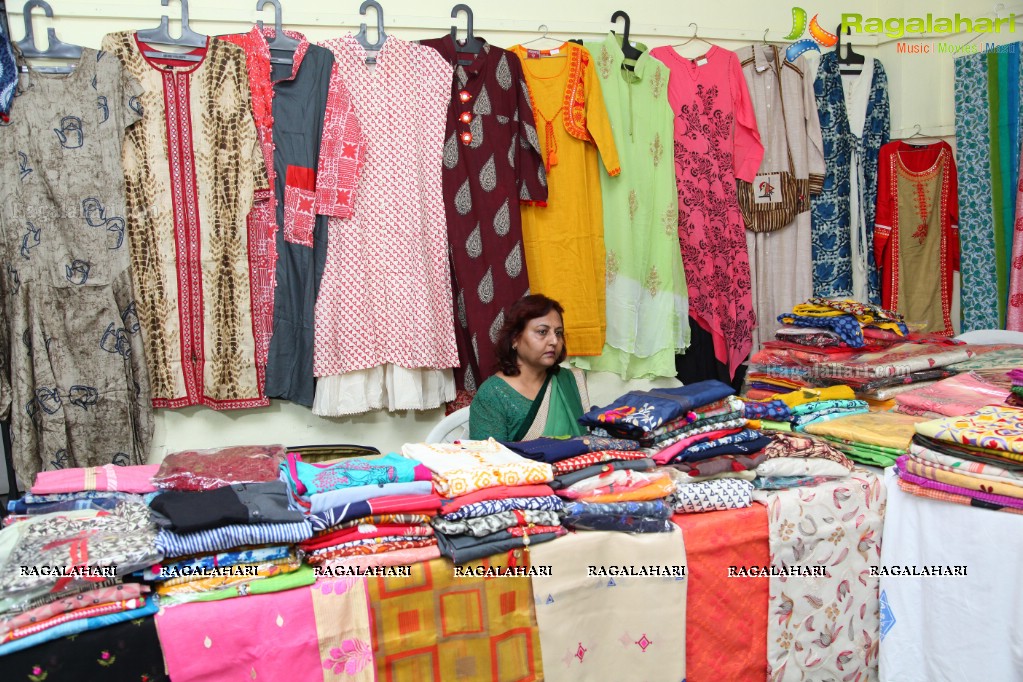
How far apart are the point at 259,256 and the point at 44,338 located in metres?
0.79

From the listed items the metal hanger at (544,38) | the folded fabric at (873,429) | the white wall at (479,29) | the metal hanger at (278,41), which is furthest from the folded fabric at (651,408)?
the metal hanger at (544,38)

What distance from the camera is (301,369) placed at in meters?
3.37

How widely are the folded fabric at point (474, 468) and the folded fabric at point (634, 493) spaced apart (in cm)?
12

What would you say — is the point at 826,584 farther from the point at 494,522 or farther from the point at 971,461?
the point at 494,522

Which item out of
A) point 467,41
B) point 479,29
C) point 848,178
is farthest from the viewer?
point 848,178

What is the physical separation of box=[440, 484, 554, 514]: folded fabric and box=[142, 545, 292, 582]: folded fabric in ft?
1.11

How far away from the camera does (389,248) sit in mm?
3375

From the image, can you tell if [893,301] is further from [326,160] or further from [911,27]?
[326,160]

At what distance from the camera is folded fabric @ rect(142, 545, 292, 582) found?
154 cm

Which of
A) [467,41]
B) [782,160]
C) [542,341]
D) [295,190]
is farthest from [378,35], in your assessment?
[782,160]

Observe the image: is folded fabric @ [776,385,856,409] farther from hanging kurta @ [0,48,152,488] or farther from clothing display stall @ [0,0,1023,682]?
hanging kurta @ [0,48,152,488]

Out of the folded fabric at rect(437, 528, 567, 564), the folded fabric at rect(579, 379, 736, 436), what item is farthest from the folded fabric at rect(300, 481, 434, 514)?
the folded fabric at rect(579, 379, 736, 436)

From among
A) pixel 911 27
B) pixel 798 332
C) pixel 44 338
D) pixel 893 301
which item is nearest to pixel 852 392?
pixel 798 332

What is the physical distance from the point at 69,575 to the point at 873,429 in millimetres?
1965
